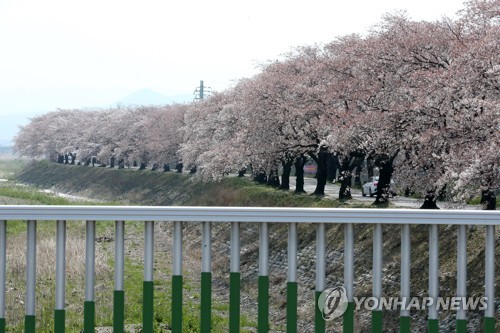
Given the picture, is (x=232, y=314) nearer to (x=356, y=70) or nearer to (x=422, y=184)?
(x=422, y=184)

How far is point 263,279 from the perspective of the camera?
568cm

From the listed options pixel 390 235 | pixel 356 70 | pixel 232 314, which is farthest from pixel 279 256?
pixel 232 314

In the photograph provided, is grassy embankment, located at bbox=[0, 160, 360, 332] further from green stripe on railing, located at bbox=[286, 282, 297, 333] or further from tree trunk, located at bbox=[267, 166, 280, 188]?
green stripe on railing, located at bbox=[286, 282, 297, 333]

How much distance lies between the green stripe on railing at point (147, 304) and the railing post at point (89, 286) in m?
0.40

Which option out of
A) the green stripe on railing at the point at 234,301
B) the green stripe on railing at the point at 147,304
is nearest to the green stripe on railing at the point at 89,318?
the green stripe on railing at the point at 147,304

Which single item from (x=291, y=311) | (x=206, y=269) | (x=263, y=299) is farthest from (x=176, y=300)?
(x=291, y=311)

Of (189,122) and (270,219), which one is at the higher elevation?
(189,122)

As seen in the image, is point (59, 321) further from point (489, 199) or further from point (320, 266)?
point (489, 199)

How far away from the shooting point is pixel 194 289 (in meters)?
20.0

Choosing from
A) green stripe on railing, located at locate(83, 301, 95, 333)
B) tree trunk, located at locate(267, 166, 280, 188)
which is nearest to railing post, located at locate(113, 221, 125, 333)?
green stripe on railing, located at locate(83, 301, 95, 333)

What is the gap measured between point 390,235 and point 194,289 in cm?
653

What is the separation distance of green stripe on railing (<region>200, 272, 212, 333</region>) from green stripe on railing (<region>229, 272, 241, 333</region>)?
0.17 metres

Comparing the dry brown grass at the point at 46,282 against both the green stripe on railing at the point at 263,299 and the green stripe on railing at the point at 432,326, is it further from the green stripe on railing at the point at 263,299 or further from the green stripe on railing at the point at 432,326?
the green stripe on railing at the point at 432,326

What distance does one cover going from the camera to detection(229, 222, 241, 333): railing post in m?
5.68
